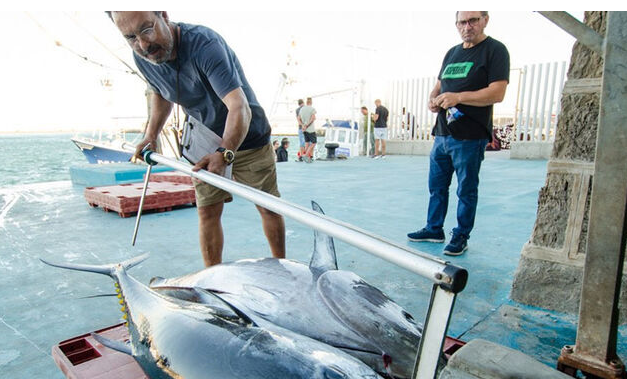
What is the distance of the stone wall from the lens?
1.92m

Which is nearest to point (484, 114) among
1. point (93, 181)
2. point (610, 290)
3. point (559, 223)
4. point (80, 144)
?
point (559, 223)

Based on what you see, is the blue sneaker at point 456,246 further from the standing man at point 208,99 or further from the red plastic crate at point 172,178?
the red plastic crate at point 172,178

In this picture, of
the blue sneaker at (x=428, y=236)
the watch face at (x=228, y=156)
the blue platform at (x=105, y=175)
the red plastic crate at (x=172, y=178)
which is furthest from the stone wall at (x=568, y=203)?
the blue platform at (x=105, y=175)

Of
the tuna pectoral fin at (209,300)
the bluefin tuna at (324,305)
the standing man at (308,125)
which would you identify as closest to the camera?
the bluefin tuna at (324,305)

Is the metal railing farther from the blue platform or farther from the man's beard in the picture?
the blue platform

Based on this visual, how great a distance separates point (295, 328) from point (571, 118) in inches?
70.2

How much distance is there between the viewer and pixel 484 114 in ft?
9.49

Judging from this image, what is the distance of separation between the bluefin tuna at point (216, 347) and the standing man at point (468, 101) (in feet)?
6.96

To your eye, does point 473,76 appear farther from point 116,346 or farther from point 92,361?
point 92,361

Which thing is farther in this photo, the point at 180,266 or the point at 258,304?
the point at 180,266

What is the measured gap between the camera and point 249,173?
256cm

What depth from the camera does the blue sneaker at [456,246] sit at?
9.79 feet

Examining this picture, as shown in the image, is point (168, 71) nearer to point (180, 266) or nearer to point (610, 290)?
point (180, 266)

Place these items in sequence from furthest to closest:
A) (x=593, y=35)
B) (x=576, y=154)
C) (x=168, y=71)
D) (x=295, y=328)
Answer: (x=168, y=71), (x=576, y=154), (x=295, y=328), (x=593, y=35)
